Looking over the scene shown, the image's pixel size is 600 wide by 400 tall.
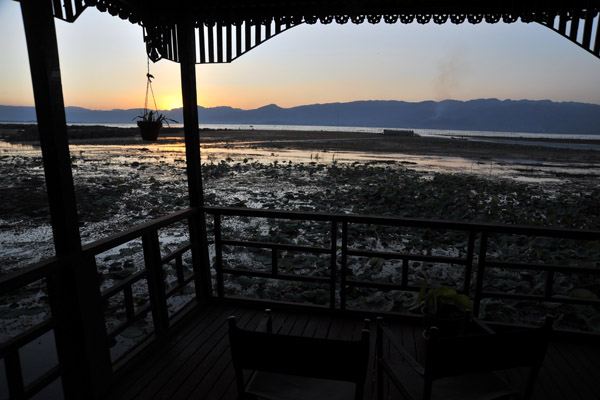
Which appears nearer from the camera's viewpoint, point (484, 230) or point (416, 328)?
point (484, 230)

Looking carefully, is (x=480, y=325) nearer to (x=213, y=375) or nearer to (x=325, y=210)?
(x=213, y=375)

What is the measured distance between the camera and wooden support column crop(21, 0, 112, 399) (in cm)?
178

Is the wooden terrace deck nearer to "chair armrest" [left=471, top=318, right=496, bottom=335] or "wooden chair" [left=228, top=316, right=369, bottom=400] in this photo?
"chair armrest" [left=471, top=318, right=496, bottom=335]

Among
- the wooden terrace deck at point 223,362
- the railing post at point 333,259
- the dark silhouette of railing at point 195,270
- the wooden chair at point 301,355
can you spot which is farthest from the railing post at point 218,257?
the wooden chair at point 301,355

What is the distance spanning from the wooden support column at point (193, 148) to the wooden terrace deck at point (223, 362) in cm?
46

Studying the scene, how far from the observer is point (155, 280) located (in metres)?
2.85

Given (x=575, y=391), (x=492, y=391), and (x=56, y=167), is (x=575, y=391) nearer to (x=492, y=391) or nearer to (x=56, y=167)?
(x=492, y=391)

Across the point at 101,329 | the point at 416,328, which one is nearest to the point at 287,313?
the point at 416,328

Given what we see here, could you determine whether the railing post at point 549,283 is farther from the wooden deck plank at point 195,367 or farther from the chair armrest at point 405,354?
the wooden deck plank at point 195,367

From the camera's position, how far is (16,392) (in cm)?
177

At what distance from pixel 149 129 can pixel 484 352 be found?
10.2 feet

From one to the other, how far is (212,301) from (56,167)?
2.23 m

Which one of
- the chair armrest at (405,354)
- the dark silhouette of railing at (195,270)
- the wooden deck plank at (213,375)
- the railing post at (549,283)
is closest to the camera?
the chair armrest at (405,354)

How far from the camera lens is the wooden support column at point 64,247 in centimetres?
178
